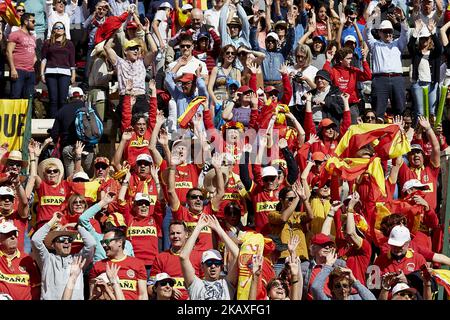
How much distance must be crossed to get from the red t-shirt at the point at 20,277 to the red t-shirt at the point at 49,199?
154 centimetres

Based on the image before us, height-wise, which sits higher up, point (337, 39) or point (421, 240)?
point (337, 39)

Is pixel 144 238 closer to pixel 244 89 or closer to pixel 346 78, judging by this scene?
pixel 244 89

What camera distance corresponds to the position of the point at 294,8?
78.8ft

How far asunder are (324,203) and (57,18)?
591 centimetres

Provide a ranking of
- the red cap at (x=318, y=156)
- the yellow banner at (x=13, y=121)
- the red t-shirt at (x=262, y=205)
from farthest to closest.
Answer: the yellow banner at (x=13, y=121)
the red cap at (x=318, y=156)
the red t-shirt at (x=262, y=205)

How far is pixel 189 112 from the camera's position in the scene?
2017 cm

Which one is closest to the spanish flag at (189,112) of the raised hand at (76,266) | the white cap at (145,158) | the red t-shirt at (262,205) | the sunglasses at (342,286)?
the white cap at (145,158)

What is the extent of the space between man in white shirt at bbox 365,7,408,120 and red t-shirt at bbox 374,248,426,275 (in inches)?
194

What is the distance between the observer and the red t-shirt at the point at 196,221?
17516mm

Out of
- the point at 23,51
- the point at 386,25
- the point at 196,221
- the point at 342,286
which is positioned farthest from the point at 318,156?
the point at 23,51

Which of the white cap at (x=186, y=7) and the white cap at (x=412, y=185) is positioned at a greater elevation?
the white cap at (x=186, y=7)

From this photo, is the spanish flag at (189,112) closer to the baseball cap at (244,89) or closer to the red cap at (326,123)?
the baseball cap at (244,89)
